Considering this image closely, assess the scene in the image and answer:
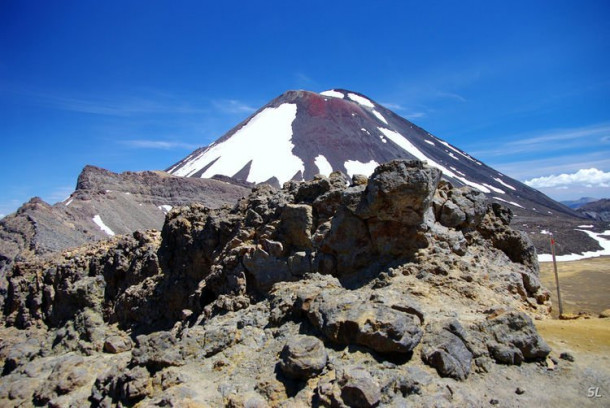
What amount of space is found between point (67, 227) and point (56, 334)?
33.5 metres

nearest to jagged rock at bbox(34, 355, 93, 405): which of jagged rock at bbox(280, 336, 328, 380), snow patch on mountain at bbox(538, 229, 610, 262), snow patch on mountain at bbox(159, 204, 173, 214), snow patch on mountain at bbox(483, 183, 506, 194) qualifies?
jagged rock at bbox(280, 336, 328, 380)

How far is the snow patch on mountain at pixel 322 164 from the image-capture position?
107m

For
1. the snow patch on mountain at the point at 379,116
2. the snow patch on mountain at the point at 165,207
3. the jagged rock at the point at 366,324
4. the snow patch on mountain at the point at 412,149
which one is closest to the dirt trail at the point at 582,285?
the jagged rock at the point at 366,324

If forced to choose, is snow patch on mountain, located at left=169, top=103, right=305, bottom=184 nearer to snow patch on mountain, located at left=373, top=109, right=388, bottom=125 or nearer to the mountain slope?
the mountain slope

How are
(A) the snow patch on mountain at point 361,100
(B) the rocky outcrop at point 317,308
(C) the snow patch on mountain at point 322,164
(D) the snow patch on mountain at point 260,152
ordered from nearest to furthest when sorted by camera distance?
(B) the rocky outcrop at point 317,308
(C) the snow patch on mountain at point 322,164
(D) the snow patch on mountain at point 260,152
(A) the snow patch on mountain at point 361,100

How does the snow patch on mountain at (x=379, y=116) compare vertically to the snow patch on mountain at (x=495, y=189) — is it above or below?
above

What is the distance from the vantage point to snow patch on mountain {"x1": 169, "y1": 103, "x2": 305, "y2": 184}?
110 meters

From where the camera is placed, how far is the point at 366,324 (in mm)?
8109

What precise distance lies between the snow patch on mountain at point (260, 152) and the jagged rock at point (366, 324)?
3580 inches


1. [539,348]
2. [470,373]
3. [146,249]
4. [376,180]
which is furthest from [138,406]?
[146,249]

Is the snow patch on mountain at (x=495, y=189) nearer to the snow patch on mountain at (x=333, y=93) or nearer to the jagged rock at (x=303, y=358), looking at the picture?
the snow patch on mountain at (x=333, y=93)

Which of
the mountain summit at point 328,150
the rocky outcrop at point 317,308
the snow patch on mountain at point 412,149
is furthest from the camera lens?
the snow patch on mountain at point 412,149

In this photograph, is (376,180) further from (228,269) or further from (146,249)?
(146,249)

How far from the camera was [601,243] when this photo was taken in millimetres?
61031
